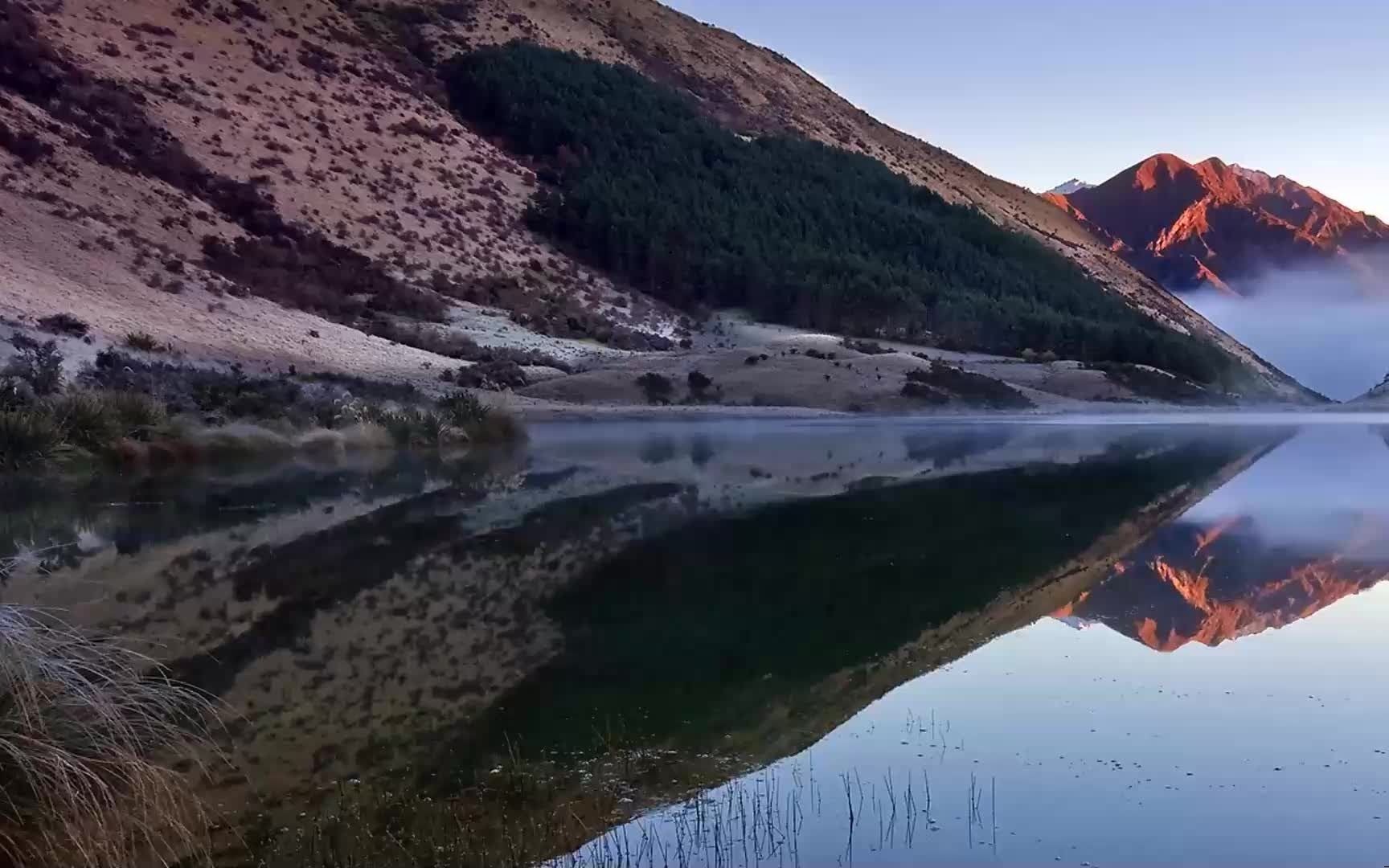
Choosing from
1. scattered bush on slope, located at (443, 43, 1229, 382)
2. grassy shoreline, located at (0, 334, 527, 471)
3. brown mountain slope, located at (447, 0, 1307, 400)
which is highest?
brown mountain slope, located at (447, 0, 1307, 400)

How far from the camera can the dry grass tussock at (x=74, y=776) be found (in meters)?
4.77

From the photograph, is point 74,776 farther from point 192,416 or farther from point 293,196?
point 293,196

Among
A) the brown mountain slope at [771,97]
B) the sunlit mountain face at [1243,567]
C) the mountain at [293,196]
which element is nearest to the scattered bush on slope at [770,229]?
the mountain at [293,196]

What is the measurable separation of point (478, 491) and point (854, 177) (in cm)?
5994

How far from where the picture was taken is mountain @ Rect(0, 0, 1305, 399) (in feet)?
119

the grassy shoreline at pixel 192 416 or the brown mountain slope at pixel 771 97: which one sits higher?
the brown mountain slope at pixel 771 97

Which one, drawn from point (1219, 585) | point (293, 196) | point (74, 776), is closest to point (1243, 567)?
point (1219, 585)

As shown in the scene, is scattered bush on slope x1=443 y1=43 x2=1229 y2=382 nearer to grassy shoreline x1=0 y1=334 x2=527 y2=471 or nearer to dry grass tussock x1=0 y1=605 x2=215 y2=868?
grassy shoreline x1=0 y1=334 x2=527 y2=471

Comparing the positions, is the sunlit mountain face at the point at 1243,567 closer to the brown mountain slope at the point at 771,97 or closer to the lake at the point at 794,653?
the lake at the point at 794,653

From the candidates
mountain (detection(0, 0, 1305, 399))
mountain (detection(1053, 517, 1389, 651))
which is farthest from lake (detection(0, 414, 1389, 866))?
mountain (detection(0, 0, 1305, 399))

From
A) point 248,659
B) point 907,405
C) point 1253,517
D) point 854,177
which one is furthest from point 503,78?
point 248,659

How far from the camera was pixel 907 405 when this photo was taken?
139 ft

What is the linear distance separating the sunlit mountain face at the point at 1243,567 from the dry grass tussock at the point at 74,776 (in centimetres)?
671

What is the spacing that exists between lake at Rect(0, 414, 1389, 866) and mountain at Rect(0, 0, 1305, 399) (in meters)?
18.4
